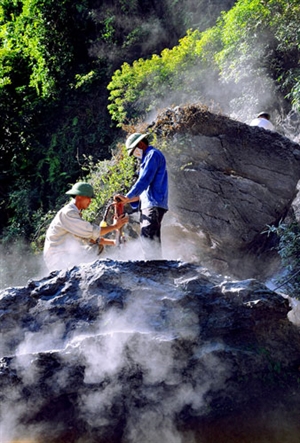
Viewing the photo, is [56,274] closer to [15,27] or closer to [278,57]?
[278,57]

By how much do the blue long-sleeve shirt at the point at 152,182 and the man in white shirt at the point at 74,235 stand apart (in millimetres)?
494

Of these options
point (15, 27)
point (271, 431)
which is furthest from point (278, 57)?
point (271, 431)

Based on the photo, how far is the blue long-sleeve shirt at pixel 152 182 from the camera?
22.1ft

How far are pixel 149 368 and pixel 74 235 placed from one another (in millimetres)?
2012

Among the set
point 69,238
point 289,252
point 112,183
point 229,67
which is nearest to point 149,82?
point 229,67

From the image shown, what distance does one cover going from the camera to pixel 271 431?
4.81m

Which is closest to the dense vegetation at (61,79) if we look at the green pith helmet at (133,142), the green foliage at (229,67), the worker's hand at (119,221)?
the green foliage at (229,67)

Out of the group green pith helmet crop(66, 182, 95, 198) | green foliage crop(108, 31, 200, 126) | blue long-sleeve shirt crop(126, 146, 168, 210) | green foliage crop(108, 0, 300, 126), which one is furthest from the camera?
green foliage crop(108, 31, 200, 126)

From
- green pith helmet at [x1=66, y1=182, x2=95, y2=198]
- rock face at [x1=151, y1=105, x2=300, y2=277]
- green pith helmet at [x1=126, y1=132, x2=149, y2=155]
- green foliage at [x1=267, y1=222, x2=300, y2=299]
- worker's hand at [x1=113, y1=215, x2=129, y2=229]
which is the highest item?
green pith helmet at [x1=126, y1=132, x2=149, y2=155]

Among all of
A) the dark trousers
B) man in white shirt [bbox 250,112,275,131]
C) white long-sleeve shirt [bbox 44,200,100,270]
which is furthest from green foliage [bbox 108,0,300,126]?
white long-sleeve shirt [bbox 44,200,100,270]

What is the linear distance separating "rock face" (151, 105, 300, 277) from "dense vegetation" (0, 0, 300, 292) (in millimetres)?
3125

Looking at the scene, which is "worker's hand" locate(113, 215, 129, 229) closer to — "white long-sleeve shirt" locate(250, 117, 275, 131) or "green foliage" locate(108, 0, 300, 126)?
"white long-sleeve shirt" locate(250, 117, 275, 131)

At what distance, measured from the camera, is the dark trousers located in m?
6.82

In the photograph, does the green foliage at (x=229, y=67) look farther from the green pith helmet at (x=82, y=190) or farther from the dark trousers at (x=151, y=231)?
the green pith helmet at (x=82, y=190)
